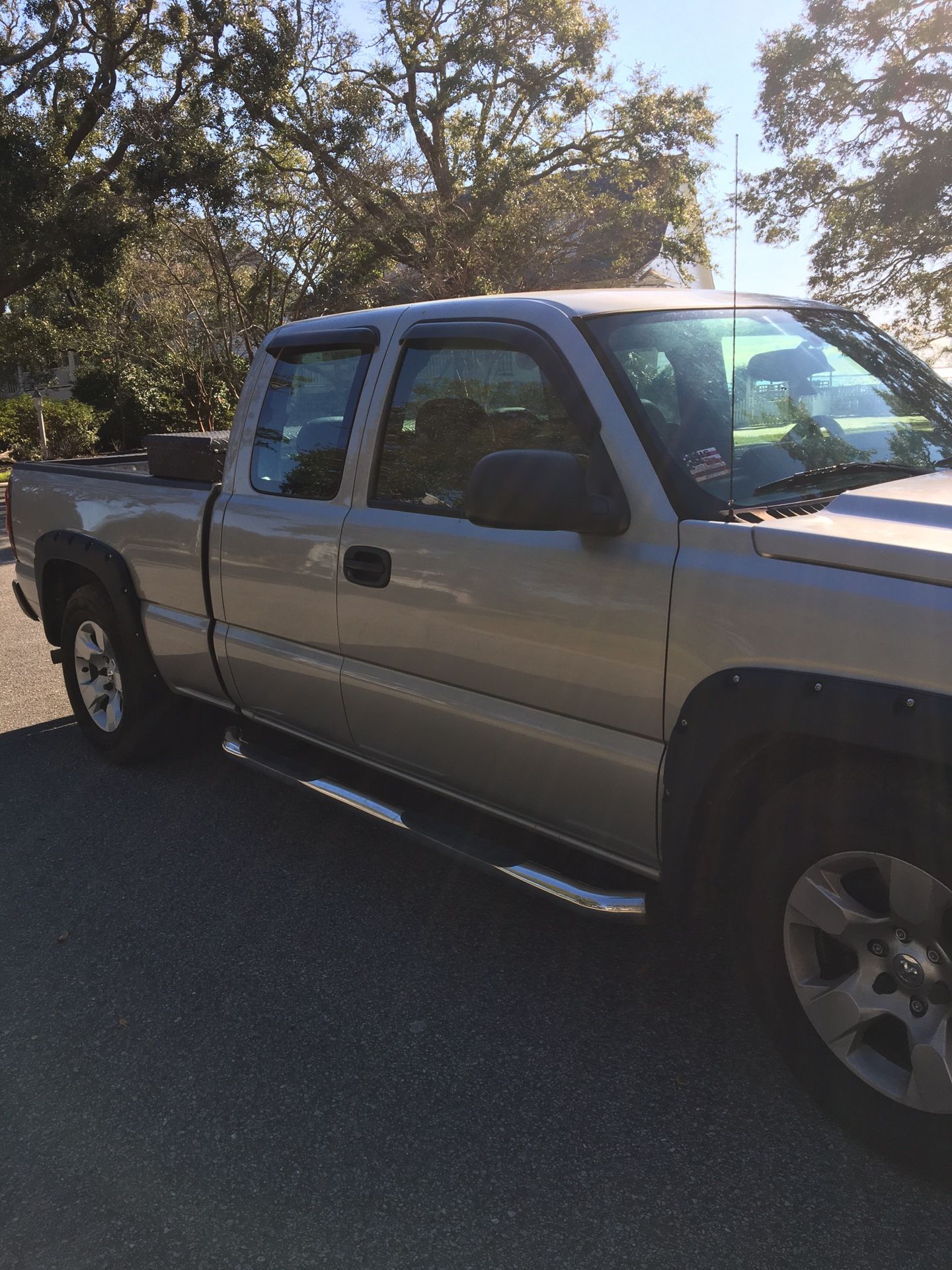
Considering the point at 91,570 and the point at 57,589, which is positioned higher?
the point at 91,570

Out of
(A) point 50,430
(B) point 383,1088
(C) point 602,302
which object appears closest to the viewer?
(B) point 383,1088

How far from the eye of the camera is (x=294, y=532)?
3693mm

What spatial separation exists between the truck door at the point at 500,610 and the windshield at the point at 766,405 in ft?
0.41

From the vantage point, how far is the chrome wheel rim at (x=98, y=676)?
16.5 ft

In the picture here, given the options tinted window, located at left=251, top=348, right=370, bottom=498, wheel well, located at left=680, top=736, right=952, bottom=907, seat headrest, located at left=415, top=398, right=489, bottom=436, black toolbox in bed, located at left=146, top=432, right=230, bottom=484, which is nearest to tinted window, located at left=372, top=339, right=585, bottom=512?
seat headrest, located at left=415, top=398, right=489, bottom=436

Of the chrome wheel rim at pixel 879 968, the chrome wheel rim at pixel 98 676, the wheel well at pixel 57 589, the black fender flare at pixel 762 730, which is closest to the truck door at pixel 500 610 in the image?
the black fender flare at pixel 762 730

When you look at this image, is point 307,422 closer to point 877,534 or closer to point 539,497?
point 539,497

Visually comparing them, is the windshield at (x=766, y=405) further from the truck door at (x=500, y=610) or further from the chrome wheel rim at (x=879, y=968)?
the chrome wheel rim at (x=879, y=968)

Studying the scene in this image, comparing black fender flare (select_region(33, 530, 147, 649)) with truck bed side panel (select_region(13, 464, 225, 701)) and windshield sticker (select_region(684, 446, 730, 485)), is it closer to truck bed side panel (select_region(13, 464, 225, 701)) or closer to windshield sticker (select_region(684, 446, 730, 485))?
truck bed side panel (select_region(13, 464, 225, 701))

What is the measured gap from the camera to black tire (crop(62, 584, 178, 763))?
4762 millimetres

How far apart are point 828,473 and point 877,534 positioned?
595mm

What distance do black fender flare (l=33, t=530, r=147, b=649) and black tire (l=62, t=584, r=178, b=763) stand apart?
56 millimetres

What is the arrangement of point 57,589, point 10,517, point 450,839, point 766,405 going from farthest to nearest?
point 10,517 < point 57,589 < point 450,839 < point 766,405

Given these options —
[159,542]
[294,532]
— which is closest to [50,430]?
[159,542]
